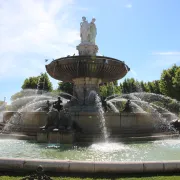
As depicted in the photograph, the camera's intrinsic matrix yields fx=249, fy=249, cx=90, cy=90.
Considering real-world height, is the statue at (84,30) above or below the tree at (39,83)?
below

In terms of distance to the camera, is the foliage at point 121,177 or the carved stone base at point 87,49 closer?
the foliage at point 121,177

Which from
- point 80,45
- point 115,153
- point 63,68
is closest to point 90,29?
point 80,45

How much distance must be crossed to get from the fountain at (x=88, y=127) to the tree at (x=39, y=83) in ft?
106

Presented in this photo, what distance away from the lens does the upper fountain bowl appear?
49.7 ft

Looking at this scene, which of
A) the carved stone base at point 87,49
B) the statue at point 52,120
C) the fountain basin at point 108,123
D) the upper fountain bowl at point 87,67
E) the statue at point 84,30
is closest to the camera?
the statue at point 52,120

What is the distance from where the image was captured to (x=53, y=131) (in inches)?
405

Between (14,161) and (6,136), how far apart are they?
6629mm

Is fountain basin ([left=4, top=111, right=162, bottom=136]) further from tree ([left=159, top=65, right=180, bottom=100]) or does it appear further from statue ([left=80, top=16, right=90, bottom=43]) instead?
tree ([left=159, top=65, right=180, bottom=100])

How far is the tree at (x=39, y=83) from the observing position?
50.0m

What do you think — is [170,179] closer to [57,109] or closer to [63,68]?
[57,109]

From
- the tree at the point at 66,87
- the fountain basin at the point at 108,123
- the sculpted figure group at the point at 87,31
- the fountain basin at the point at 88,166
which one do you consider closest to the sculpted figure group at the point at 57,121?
the fountain basin at the point at 108,123

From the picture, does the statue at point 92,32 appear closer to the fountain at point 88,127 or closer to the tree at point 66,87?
the fountain at point 88,127

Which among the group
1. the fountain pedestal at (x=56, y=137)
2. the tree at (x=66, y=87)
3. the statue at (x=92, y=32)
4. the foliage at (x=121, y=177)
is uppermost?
the tree at (x=66, y=87)

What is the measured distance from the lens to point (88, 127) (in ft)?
39.3
